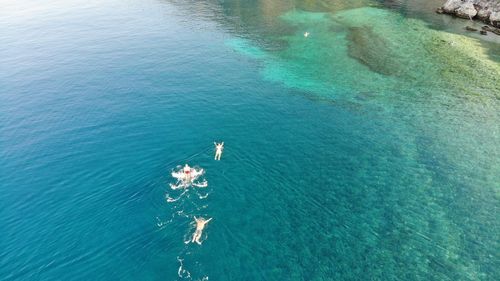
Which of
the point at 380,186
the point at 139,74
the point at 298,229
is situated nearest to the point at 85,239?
the point at 298,229

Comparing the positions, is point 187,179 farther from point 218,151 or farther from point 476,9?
point 476,9

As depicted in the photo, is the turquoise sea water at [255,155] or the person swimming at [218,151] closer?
the turquoise sea water at [255,155]

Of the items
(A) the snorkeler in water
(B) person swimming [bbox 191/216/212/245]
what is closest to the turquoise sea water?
(B) person swimming [bbox 191/216/212/245]

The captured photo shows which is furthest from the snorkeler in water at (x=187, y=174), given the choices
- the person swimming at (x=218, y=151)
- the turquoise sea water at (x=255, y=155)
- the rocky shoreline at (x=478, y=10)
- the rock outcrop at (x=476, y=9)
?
the rock outcrop at (x=476, y=9)

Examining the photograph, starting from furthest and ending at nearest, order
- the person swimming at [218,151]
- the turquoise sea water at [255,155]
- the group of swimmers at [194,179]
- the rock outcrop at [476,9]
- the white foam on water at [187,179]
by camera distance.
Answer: the rock outcrop at [476,9]
the person swimming at [218,151]
the white foam on water at [187,179]
the group of swimmers at [194,179]
the turquoise sea water at [255,155]

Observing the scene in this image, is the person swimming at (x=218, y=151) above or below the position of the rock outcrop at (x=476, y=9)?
below

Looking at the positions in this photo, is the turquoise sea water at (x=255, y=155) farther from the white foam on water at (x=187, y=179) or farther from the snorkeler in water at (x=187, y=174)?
the snorkeler in water at (x=187, y=174)
